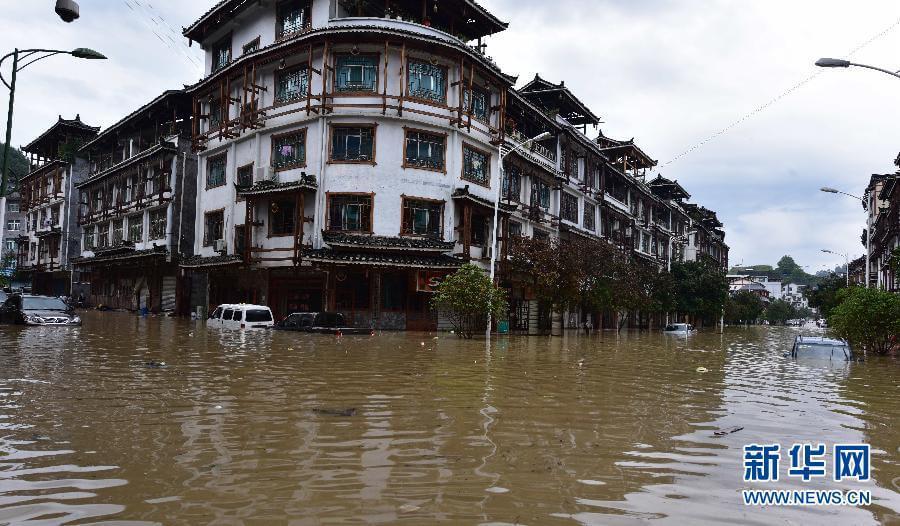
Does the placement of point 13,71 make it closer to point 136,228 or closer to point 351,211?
point 351,211

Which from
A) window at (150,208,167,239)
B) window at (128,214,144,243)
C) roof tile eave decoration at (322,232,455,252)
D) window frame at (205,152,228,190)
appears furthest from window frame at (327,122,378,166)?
window at (128,214,144,243)

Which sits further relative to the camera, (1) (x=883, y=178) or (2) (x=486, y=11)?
(1) (x=883, y=178)

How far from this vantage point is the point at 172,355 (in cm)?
1673

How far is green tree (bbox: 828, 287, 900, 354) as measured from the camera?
86.7ft

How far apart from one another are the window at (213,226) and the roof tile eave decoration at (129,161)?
22.5ft

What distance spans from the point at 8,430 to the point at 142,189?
4759 cm

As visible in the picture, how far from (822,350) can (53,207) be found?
72.2 m

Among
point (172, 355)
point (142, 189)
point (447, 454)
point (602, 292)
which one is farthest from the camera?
point (142, 189)

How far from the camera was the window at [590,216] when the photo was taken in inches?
2158

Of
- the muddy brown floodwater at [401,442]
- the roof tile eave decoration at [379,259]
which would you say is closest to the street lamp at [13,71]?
the muddy brown floodwater at [401,442]

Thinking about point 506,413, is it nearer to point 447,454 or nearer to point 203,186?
point 447,454

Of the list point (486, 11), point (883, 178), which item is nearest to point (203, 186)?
Result: point (486, 11)

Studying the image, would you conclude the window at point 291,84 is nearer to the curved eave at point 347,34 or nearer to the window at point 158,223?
the curved eave at point 347,34

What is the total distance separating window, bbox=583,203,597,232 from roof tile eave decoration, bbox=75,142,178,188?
33002mm
